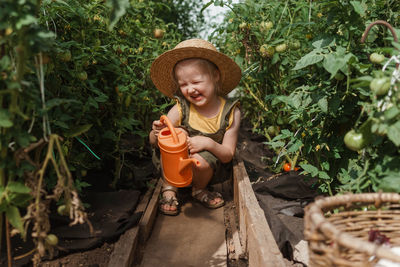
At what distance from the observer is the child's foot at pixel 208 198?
8.00 feet

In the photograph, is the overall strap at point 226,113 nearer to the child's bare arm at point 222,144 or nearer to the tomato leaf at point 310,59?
the child's bare arm at point 222,144

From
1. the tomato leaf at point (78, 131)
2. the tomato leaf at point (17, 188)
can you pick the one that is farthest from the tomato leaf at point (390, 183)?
the tomato leaf at point (17, 188)

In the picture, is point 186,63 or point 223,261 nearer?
point 223,261

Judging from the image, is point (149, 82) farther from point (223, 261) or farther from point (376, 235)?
point (376, 235)

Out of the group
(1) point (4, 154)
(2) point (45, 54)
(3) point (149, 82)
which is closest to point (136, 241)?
(1) point (4, 154)

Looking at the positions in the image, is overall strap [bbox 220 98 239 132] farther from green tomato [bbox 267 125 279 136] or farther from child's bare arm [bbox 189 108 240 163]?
green tomato [bbox 267 125 279 136]

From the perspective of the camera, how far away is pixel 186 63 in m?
2.38

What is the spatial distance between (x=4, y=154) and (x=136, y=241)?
95 cm

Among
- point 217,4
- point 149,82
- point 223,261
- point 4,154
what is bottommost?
point 223,261

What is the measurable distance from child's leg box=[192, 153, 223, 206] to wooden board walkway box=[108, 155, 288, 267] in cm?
8

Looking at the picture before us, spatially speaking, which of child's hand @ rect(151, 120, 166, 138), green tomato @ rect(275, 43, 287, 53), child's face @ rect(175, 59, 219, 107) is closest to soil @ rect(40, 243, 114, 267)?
child's hand @ rect(151, 120, 166, 138)

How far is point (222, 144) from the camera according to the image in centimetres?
249

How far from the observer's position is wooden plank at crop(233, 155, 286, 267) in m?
1.36

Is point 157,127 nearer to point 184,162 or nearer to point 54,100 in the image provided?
point 184,162
